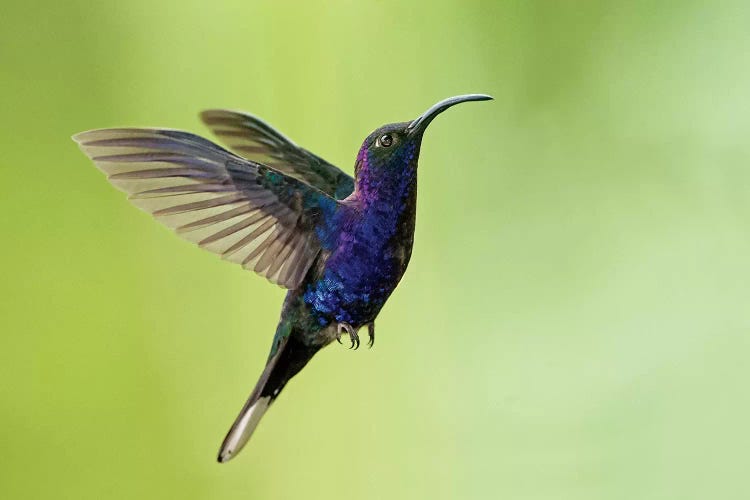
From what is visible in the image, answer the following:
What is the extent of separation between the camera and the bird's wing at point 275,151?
0.89 m

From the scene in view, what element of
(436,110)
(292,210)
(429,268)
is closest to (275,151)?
(292,210)

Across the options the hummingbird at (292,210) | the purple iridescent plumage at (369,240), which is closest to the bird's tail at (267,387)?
the hummingbird at (292,210)

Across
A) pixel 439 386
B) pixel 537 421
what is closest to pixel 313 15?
A: pixel 439 386

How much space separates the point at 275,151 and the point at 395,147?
0.31 meters

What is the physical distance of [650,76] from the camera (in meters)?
1.50

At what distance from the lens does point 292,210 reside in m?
0.77

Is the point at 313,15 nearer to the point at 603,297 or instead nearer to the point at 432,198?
the point at 432,198

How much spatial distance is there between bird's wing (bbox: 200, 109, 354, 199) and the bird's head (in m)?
0.18

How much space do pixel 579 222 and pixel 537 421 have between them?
1.41 feet

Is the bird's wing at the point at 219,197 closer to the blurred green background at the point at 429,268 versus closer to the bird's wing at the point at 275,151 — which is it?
the bird's wing at the point at 275,151

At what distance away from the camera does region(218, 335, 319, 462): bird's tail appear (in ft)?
2.88

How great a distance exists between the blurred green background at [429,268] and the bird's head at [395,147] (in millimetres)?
914

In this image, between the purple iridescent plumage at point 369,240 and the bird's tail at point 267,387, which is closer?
the purple iridescent plumage at point 369,240

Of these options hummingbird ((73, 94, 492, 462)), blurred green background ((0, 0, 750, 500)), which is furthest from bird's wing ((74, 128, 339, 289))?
blurred green background ((0, 0, 750, 500))
